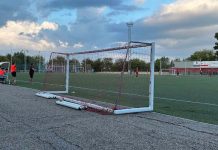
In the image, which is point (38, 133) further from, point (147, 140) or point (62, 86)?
point (62, 86)

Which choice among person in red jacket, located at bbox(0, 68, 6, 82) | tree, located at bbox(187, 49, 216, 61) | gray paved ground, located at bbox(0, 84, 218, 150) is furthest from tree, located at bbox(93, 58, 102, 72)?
tree, located at bbox(187, 49, 216, 61)

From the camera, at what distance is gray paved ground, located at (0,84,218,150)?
24.4 ft

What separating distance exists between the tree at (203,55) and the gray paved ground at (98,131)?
12986cm

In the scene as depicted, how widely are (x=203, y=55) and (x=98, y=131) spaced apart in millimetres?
143142

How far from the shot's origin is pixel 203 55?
481ft

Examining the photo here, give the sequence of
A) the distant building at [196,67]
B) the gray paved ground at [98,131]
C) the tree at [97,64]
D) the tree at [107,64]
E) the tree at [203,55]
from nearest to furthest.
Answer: the gray paved ground at [98,131] → the tree at [107,64] → the tree at [97,64] → the distant building at [196,67] → the tree at [203,55]

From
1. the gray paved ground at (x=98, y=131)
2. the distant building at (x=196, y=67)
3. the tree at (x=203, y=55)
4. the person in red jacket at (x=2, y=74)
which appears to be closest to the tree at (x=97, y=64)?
the gray paved ground at (x=98, y=131)

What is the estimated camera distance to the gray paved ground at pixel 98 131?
24.4 ft

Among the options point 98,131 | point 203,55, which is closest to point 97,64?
point 98,131

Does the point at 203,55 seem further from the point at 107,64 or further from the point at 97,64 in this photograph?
the point at 107,64

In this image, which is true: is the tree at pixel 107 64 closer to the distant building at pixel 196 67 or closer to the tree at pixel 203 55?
the distant building at pixel 196 67

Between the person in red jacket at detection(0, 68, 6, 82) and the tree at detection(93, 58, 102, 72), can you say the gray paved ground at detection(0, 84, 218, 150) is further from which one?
the person in red jacket at detection(0, 68, 6, 82)

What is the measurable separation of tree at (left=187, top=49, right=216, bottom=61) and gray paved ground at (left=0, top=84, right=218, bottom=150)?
12986cm

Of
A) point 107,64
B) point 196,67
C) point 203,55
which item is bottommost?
point 107,64
